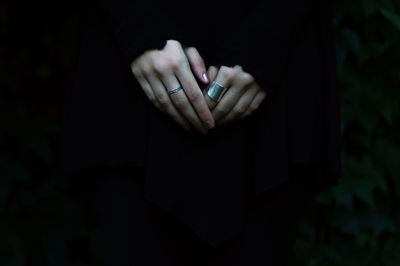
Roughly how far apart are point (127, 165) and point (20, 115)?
1.01 m

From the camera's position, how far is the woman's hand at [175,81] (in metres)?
0.76

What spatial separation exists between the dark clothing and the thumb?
7.3 inches

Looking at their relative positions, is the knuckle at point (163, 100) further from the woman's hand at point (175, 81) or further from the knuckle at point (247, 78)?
the knuckle at point (247, 78)

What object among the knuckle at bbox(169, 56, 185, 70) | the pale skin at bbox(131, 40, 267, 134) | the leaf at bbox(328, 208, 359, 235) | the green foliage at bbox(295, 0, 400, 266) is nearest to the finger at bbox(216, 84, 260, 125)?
the pale skin at bbox(131, 40, 267, 134)

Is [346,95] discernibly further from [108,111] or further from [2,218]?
[2,218]

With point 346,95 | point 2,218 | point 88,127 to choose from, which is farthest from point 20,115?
point 346,95

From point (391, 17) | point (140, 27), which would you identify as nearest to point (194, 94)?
point (140, 27)

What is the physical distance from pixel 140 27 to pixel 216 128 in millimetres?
195

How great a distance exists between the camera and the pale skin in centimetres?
76

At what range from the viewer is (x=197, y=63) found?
2.54 ft

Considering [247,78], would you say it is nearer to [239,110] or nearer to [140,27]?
[239,110]

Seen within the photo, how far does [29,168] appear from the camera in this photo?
6.15ft

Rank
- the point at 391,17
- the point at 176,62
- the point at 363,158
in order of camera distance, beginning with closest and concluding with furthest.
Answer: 1. the point at 176,62
2. the point at 391,17
3. the point at 363,158

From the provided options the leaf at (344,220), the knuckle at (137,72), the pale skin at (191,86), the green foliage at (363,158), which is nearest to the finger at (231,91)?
the pale skin at (191,86)
